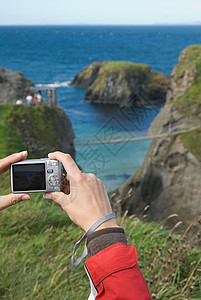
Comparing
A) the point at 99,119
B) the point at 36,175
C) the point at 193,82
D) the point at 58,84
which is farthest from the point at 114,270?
the point at 58,84

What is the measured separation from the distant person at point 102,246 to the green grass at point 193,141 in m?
11.1

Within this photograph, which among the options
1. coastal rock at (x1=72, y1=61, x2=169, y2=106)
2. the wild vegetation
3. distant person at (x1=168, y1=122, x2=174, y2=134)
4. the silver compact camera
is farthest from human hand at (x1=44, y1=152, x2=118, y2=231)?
coastal rock at (x1=72, y1=61, x2=169, y2=106)

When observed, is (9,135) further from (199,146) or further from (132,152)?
(132,152)

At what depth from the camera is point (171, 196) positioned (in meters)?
12.1

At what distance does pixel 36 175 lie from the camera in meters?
1.20

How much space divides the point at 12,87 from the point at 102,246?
15936 millimetres

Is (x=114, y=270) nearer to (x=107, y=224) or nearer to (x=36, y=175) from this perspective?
(x=107, y=224)

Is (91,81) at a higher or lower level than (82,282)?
lower

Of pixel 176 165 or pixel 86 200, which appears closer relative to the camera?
pixel 86 200

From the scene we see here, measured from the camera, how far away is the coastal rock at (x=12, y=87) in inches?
609

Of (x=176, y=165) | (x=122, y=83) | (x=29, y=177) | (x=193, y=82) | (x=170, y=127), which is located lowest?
(x=176, y=165)

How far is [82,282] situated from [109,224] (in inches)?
64.2

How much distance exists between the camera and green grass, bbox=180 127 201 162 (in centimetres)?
1176

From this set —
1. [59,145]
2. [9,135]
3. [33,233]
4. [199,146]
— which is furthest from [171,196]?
[33,233]
